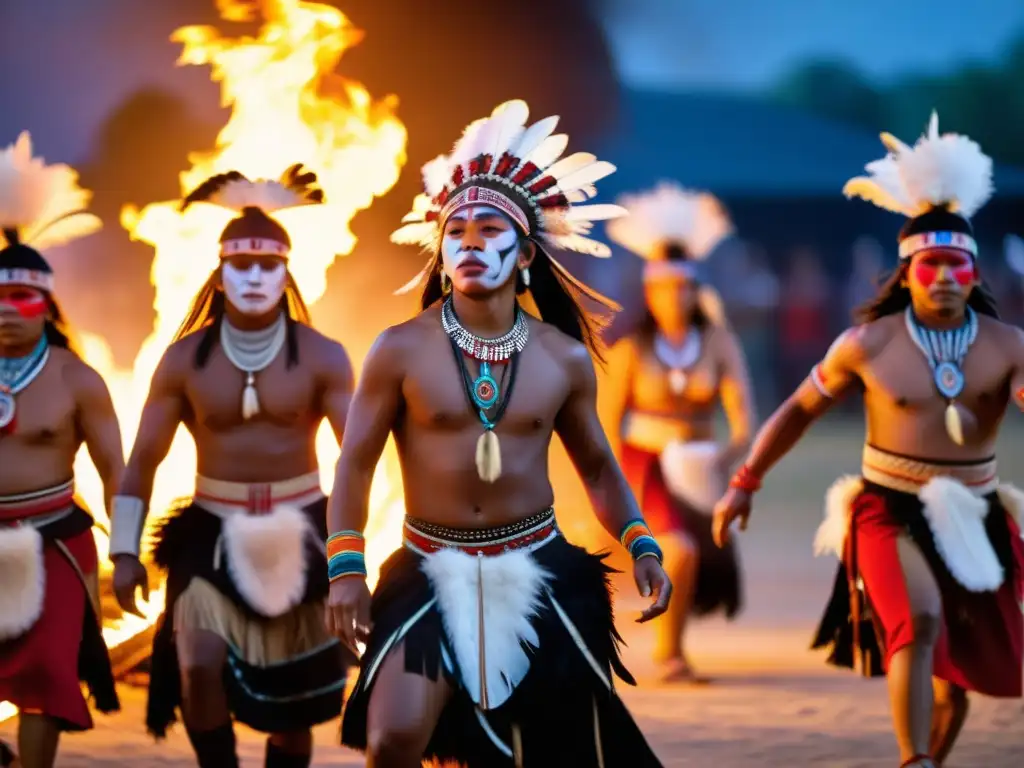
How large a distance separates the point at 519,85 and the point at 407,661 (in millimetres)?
7342

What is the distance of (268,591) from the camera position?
4.75 metres

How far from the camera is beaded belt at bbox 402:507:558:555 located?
148 inches

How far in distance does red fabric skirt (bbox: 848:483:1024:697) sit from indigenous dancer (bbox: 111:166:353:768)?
1765 mm

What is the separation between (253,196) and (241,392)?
741mm

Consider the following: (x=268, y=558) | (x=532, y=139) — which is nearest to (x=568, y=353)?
A: (x=532, y=139)

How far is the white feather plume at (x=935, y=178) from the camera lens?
5.20 metres

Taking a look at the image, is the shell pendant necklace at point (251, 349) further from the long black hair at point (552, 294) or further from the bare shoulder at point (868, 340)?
the bare shoulder at point (868, 340)

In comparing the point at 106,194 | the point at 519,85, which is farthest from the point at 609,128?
the point at 106,194

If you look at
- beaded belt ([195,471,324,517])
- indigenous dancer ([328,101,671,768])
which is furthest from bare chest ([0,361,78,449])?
indigenous dancer ([328,101,671,768])

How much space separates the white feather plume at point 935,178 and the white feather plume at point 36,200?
281cm

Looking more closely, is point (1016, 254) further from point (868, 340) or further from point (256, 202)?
point (256, 202)

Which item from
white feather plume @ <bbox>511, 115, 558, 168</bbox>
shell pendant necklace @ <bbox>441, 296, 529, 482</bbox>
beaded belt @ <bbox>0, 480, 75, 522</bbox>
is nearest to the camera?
shell pendant necklace @ <bbox>441, 296, 529, 482</bbox>

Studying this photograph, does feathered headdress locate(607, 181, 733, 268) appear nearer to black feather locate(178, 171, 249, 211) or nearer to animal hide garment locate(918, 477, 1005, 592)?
black feather locate(178, 171, 249, 211)

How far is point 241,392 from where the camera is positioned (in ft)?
15.9
